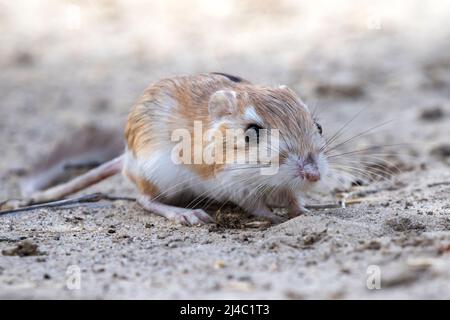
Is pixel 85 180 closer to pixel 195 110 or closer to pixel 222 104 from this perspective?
pixel 195 110

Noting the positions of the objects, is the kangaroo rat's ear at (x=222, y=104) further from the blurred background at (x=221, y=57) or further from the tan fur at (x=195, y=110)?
the blurred background at (x=221, y=57)

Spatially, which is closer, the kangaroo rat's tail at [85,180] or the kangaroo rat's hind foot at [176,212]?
the kangaroo rat's hind foot at [176,212]

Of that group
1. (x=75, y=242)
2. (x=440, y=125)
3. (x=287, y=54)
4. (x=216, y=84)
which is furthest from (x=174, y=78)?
(x=287, y=54)

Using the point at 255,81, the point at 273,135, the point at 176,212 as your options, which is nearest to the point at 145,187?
the point at 176,212

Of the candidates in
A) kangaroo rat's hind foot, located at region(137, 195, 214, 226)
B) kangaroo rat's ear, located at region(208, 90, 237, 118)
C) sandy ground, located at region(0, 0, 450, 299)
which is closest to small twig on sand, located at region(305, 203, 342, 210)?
sandy ground, located at region(0, 0, 450, 299)

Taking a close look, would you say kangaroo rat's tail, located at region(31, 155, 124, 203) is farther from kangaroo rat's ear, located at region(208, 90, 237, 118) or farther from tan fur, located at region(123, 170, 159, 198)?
kangaroo rat's ear, located at region(208, 90, 237, 118)

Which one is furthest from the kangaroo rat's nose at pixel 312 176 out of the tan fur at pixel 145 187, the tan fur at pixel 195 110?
the tan fur at pixel 145 187
